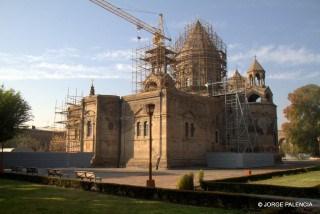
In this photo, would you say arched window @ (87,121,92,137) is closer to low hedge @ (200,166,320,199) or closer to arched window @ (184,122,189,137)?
arched window @ (184,122,189,137)

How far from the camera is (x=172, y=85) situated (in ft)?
160

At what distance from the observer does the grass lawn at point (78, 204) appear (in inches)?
498

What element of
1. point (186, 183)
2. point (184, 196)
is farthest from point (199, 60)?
point (184, 196)

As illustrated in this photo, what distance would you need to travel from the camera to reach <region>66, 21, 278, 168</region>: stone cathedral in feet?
134

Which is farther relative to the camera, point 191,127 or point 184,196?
point 191,127

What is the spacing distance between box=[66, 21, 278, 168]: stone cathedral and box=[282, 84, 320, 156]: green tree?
11437 mm

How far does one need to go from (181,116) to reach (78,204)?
93.1 ft

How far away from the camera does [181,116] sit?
41.7 meters

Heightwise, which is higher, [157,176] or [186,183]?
[186,183]

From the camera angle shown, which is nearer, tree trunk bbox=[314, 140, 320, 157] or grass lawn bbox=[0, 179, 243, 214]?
grass lawn bbox=[0, 179, 243, 214]

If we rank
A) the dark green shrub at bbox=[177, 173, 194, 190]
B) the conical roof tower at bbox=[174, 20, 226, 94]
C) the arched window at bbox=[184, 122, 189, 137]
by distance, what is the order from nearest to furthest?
the dark green shrub at bbox=[177, 173, 194, 190]
the arched window at bbox=[184, 122, 189, 137]
the conical roof tower at bbox=[174, 20, 226, 94]

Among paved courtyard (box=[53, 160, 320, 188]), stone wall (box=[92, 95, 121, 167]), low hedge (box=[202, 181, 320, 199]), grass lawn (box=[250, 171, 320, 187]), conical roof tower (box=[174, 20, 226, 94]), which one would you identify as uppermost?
conical roof tower (box=[174, 20, 226, 94])

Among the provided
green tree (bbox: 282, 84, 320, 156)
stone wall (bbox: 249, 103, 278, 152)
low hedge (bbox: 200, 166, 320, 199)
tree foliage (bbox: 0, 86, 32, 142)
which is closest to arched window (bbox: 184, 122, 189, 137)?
stone wall (bbox: 249, 103, 278, 152)

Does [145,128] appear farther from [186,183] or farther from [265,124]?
[186,183]
